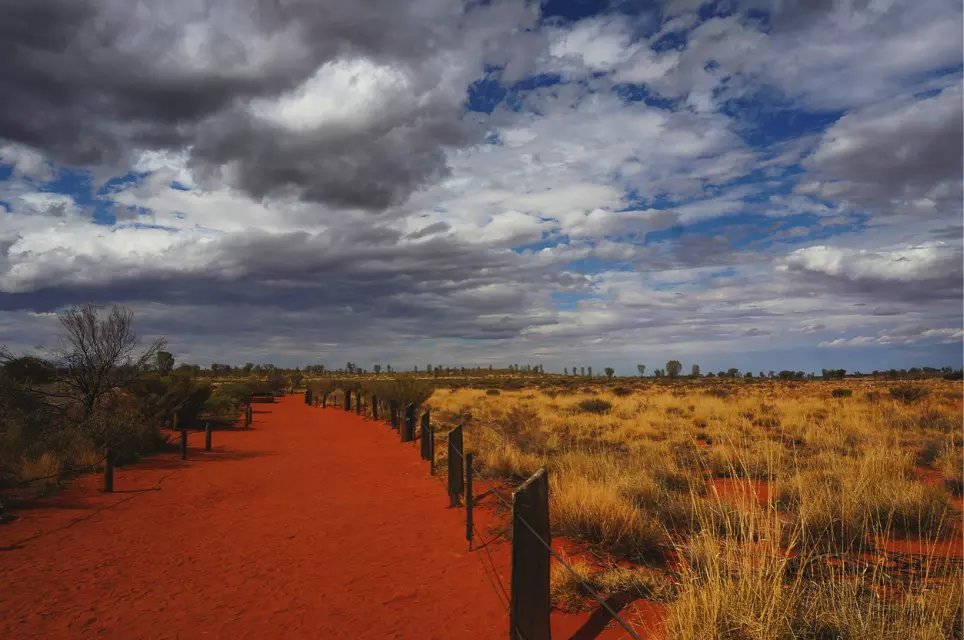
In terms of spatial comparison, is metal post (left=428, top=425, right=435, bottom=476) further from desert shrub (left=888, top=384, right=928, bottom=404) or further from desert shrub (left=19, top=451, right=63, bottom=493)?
desert shrub (left=888, top=384, right=928, bottom=404)

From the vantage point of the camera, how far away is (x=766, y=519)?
5.54m

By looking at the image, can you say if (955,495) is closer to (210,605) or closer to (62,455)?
(210,605)

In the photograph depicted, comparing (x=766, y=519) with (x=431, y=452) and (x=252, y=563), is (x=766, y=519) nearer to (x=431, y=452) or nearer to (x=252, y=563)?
(x=252, y=563)

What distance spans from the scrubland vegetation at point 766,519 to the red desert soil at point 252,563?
1262 millimetres

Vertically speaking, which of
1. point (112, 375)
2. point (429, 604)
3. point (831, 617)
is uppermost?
point (112, 375)

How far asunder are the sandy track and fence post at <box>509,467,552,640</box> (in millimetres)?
999

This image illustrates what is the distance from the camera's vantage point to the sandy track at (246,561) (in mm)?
5754

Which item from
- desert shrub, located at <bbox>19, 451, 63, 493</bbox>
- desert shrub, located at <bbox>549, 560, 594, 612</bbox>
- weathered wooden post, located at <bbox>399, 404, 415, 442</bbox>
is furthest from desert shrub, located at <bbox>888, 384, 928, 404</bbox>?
desert shrub, located at <bbox>19, 451, 63, 493</bbox>

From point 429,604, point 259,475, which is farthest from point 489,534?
point 259,475

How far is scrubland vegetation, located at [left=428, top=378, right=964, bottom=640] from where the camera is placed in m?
4.17

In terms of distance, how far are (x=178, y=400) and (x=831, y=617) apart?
75.1 feet

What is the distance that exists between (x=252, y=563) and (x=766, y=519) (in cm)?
623

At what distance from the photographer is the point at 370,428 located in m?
24.0

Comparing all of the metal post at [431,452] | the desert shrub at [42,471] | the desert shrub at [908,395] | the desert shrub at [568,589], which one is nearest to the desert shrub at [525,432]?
the metal post at [431,452]
